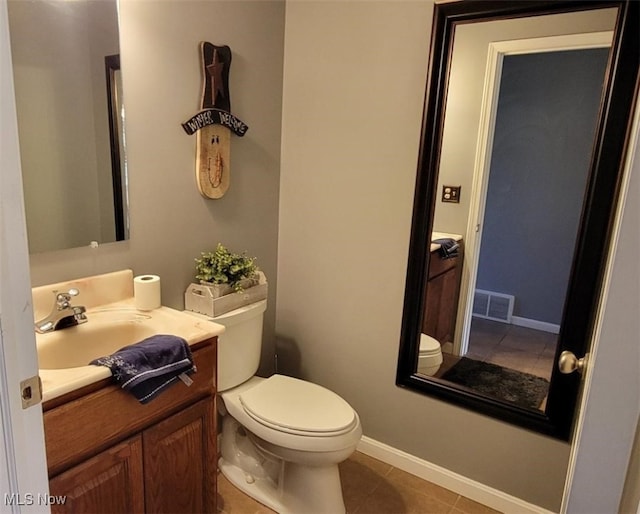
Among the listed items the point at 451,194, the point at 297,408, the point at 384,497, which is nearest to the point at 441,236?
the point at 451,194

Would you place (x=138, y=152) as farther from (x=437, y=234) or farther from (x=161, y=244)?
(x=437, y=234)

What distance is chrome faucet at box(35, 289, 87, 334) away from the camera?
1.43m

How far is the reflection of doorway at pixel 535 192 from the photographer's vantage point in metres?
1.63

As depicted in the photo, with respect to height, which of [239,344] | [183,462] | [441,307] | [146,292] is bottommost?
[183,462]

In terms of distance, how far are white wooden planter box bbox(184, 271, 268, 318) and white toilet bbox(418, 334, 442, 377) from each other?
80 centimetres

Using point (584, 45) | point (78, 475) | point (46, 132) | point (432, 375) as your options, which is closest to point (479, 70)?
point (584, 45)

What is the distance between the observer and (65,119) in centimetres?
149

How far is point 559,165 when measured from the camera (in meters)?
1.69

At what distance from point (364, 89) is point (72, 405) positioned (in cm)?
160

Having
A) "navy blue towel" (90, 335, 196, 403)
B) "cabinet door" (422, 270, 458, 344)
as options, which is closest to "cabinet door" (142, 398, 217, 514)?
"navy blue towel" (90, 335, 196, 403)

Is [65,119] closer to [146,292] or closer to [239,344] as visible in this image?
[146,292]

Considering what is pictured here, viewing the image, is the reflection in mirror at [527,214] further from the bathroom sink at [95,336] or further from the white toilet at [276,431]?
the bathroom sink at [95,336]

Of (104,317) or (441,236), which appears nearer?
(104,317)

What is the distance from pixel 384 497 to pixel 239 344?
2.97 ft
